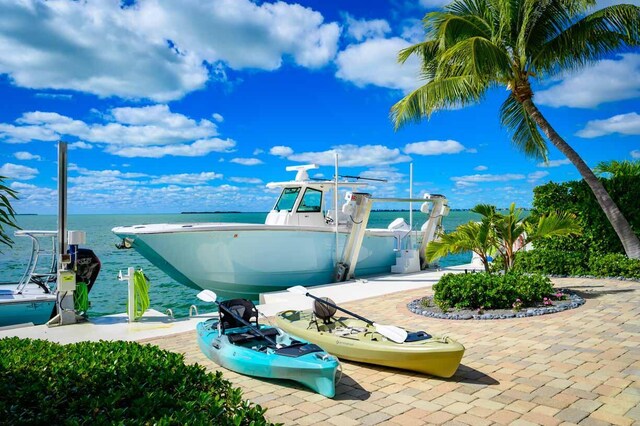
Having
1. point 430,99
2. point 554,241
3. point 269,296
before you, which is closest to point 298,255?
point 269,296

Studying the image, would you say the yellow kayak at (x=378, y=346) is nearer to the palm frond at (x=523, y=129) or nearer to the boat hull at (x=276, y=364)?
the boat hull at (x=276, y=364)

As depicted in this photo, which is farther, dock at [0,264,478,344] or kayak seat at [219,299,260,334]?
dock at [0,264,478,344]

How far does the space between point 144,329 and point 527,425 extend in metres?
6.34

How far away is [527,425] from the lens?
→ 13.5 feet

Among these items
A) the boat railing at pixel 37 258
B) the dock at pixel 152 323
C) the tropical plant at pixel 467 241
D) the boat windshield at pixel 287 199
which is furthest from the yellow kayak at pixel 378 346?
the boat windshield at pixel 287 199

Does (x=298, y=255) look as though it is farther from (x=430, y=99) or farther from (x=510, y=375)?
(x=510, y=375)

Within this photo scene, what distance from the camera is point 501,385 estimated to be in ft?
16.7

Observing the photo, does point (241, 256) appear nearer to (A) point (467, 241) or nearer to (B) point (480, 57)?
(A) point (467, 241)

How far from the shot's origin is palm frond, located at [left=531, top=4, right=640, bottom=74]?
447 inches

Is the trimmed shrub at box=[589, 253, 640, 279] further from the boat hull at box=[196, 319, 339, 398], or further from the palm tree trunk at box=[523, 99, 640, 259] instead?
the boat hull at box=[196, 319, 339, 398]

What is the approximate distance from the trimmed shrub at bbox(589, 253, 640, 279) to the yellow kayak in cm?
847

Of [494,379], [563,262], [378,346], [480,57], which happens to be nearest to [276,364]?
[378,346]

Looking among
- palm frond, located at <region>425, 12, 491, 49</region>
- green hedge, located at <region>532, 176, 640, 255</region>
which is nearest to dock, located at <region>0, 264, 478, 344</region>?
green hedge, located at <region>532, 176, 640, 255</region>

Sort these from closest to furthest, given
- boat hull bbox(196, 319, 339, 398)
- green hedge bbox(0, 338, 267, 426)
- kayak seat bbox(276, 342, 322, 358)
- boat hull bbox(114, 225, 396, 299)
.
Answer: green hedge bbox(0, 338, 267, 426), boat hull bbox(196, 319, 339, 398), kayak seat bbox(276, 342, 322, 358), boat hull bbox(114, 225, 396, 299)
